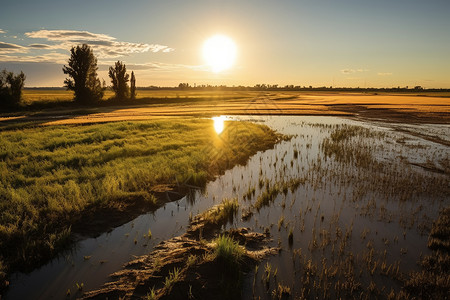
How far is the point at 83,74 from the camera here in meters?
57.4

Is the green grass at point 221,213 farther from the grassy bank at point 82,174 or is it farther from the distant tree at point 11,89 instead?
the distant tree at point 11,89

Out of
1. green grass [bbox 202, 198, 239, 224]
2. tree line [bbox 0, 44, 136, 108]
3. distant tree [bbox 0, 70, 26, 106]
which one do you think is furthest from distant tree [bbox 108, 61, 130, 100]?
green grass [bbox 202, 198, 239, 224]

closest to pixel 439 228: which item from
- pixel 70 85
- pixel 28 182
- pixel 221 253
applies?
pixel 221 253

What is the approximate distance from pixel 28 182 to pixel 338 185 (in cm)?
1326

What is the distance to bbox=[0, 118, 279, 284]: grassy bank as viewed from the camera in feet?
23.1

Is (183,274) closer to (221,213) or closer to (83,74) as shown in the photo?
(221,213)

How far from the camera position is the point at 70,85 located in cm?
5728

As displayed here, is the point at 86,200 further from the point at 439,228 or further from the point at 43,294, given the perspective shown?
the point at 439,228

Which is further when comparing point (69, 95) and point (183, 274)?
point (69, 95)

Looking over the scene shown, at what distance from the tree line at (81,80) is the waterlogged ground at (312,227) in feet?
184

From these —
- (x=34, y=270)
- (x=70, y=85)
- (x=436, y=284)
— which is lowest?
(x=34, y=270)

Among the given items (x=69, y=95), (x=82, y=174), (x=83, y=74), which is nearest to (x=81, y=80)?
(x=83, y=74)

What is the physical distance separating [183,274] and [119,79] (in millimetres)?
66854

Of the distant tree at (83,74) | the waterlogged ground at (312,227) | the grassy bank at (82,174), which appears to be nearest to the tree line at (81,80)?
the distant tree at (83,74)
